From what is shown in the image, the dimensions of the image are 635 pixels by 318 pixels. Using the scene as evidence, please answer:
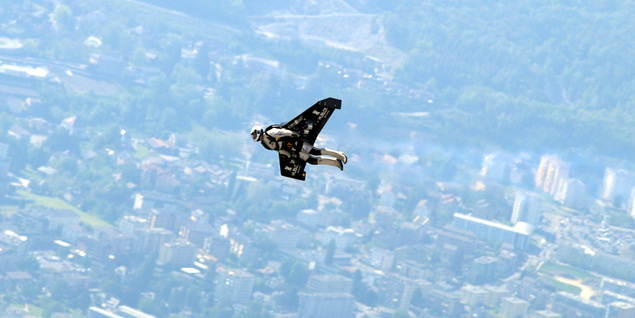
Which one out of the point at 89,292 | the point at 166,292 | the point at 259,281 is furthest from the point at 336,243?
the point at 89,292

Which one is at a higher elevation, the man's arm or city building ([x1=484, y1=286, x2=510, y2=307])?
the man's arm

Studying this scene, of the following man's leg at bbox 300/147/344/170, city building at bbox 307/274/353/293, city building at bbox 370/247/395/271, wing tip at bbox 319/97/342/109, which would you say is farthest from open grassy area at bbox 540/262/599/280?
wing tip at bbox 319/97/342/109

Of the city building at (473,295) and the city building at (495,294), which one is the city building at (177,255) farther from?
the city building at (495,294)

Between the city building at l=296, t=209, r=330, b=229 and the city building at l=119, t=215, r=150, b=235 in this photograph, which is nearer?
the city building at l=119, t=215, r=150, b=235

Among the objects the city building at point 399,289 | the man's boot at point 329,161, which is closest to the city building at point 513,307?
the city building at point 399,289

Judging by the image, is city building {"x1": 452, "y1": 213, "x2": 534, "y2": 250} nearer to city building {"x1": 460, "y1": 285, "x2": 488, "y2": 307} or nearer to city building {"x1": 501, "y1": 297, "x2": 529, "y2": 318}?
city building {"x1": 460, "y1": 285, "x2": 488, "y2": 307}

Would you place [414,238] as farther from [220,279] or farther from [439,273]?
[220,279]

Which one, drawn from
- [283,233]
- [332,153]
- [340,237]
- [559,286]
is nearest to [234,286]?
[283,233]
